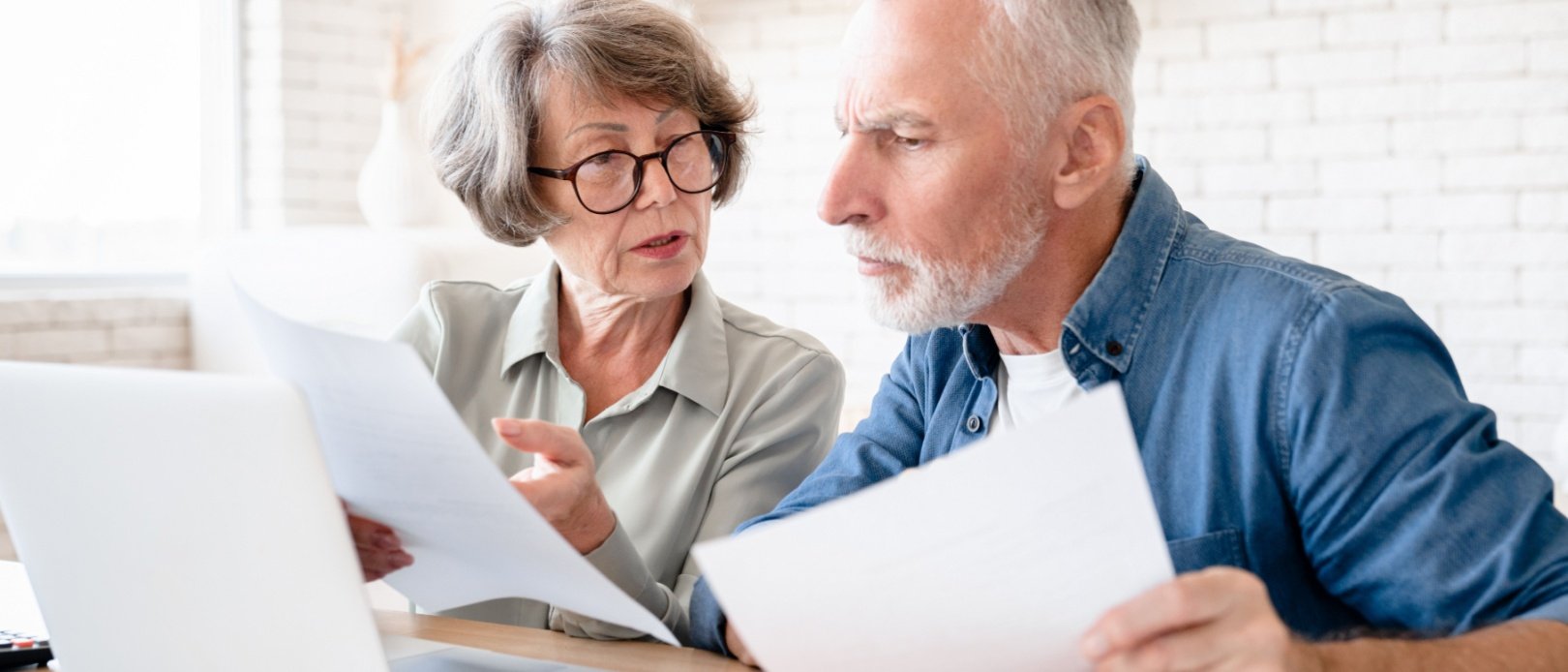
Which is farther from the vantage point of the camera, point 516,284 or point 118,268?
point 118,268

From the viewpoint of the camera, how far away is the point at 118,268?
4398mm

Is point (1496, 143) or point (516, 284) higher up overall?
point (1496, 143)

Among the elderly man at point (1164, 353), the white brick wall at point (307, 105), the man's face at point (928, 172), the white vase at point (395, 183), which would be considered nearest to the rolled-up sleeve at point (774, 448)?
the elderly man at point (1164, 353)

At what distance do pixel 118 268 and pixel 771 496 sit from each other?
11.2 ft

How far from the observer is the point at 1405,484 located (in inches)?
41.1

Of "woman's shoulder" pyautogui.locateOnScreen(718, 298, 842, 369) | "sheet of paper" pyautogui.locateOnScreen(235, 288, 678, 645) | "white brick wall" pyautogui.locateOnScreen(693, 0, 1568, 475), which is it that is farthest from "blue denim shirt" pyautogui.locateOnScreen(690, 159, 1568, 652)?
"white brick wall" pyautogui.locateOnScreen(693, 0, 1568, 475)

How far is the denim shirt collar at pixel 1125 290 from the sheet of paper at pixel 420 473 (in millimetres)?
476

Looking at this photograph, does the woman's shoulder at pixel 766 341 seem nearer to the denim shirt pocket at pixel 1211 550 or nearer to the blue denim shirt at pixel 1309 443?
the blue denim shirt at pixel 1309 443

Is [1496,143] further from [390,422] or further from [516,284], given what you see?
[390,422]

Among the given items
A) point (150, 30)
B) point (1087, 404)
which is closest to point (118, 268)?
point (150, 30)

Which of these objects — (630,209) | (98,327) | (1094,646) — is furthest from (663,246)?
(98,327)

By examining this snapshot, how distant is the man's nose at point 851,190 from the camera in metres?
1.28

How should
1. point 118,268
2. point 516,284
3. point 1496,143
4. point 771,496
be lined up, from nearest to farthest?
point 771,496, point 516,284, point 1496,143, point 118,268

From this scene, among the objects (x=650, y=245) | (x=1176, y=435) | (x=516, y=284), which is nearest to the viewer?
(x=1176, y=435)
